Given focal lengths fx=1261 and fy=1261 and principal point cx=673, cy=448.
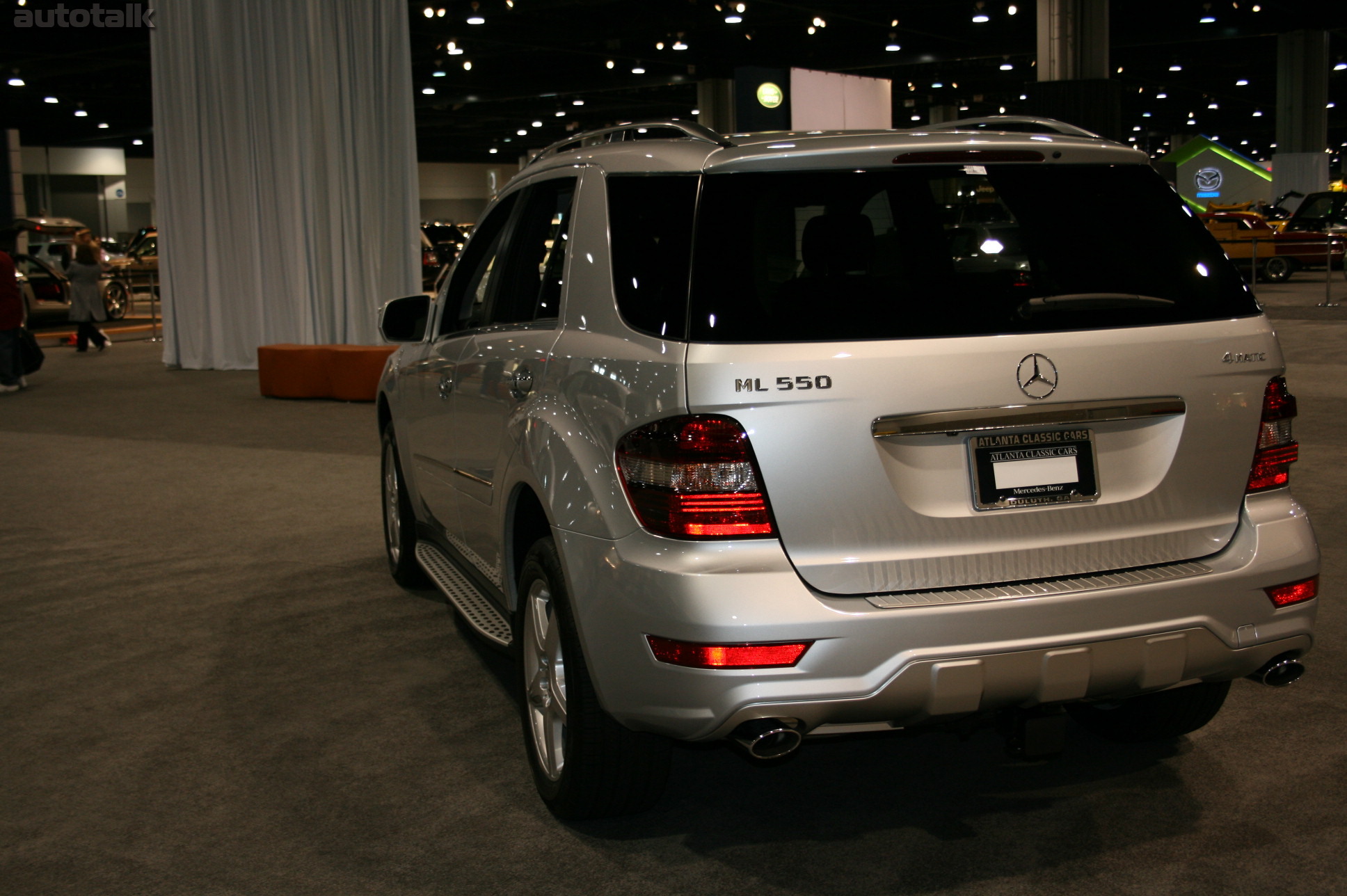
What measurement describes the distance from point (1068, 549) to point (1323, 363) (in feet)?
41.6

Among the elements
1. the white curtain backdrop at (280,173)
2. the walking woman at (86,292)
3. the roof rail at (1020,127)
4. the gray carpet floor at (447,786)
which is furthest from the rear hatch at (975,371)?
the walking woman at (86,292)

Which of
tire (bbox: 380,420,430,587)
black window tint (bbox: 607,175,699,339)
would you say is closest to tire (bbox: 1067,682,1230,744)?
black window tint (bbox: 607,175,699,339)

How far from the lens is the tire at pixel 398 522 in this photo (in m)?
5.67

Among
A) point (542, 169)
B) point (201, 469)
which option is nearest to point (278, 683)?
point (542, 169)

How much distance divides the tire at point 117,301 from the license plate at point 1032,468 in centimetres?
2750

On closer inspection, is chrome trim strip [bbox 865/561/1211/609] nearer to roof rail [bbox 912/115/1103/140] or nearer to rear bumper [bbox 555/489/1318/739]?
rear bumper [bbox 555/489/1318/739]

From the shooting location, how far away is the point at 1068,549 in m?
2.90

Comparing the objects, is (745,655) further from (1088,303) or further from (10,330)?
(10,330)

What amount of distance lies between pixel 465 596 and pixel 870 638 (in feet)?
6.96

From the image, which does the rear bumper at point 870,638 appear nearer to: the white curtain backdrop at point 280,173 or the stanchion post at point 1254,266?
the white curtain backdrop at point 280,173

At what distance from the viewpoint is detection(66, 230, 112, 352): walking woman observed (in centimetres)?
1922

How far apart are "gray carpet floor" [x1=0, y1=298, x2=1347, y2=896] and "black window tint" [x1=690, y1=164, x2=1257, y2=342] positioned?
101cm

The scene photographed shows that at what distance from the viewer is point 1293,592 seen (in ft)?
10.2

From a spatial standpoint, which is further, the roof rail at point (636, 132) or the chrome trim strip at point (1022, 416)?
the roof rail at point (636, 132)
